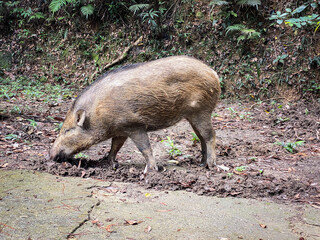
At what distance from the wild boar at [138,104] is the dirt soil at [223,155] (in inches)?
14.2

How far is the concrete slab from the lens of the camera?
2.61 meters

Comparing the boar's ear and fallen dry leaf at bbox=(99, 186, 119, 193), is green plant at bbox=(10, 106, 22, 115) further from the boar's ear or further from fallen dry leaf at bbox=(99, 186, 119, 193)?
fallen dry leaf at bbox=(99, 186, 119, 193)

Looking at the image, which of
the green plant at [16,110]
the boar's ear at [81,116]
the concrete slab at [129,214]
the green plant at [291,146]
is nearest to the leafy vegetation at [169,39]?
the green plant at [16,110]

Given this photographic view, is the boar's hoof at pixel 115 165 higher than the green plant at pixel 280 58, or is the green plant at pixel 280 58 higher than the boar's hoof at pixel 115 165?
the green plant at pixel 280 58

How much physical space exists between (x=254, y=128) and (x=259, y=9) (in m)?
4.57

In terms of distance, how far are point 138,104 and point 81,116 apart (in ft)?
2.65

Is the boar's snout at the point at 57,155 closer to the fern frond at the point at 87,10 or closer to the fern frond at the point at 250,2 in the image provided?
the fern frond at the point at 250,2

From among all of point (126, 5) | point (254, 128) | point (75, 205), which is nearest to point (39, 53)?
point (126, 5)

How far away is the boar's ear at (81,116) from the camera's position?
4359mm

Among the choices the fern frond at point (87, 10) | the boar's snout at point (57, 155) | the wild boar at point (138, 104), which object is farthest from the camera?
the fern frond at point (87, 10)

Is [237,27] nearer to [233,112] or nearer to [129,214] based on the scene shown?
[233,112]

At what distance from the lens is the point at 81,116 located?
4.41 metres

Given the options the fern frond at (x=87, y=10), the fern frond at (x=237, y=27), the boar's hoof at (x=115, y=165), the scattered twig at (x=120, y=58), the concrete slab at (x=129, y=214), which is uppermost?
the fern frond at (x=87, y=10)

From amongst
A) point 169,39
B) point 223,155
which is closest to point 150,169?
point 223,155
